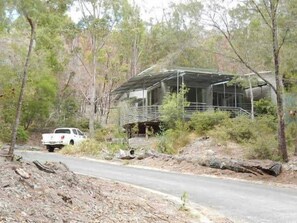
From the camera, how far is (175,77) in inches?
1251

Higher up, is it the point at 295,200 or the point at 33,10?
the point at 33,10

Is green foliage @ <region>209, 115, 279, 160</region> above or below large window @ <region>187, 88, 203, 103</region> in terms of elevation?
below

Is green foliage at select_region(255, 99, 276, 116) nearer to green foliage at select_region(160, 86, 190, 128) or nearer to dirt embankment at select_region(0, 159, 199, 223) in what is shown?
green foliage at select_region(160, 86, 190, 128)

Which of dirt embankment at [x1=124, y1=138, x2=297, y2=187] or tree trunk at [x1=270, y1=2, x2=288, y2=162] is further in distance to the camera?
tree trunk at [x1=270, y1=2, x2=288, y2=162]

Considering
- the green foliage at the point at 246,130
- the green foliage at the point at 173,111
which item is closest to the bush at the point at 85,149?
the green foliage at the point at 173,111

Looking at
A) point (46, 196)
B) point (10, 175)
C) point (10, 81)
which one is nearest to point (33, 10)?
point (10, 175)

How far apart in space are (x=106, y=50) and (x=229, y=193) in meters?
37.0

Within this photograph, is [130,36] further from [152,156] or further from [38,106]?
[152,156]

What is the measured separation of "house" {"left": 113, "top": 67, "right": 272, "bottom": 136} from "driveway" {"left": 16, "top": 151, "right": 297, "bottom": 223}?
579 inches

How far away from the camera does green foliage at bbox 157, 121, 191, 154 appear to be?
74.5 feet

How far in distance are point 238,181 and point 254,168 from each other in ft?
4.88

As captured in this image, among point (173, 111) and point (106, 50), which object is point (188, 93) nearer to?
point (173, 111)

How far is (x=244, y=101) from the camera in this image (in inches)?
1400

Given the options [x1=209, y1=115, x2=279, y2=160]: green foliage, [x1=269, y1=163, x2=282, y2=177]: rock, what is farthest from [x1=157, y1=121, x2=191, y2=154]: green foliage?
[x1=269, y1=163, x2=282, y2=177]: rock
